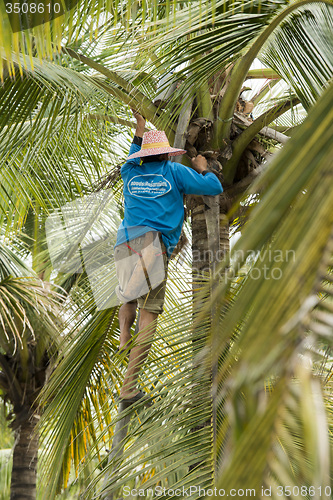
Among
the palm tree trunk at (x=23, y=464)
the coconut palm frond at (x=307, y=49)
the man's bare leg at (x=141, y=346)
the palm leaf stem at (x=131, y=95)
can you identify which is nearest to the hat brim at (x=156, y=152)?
the palm leaf stem at (x=131, y=95)

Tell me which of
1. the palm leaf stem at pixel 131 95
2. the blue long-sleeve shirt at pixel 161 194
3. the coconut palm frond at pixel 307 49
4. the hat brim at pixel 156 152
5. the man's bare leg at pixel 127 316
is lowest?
the man's bare leg at pixel 127 316

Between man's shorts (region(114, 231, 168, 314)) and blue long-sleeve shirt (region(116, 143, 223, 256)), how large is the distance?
0.18 feet

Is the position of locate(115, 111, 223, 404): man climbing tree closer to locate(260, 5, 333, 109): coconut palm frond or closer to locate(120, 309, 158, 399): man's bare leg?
locate(120, 309, 158, 399): man's bare leg

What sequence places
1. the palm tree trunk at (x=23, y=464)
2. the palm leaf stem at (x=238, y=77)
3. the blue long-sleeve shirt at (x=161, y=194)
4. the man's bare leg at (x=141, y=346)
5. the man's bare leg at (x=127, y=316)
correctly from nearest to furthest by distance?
the palm leaf stem at (x=238, y=77) < the man's bare leg at (x=141, y=346) < the blue long-sleeve shirt at (x=161, y=194) < the man's bare leg at (x=127, y=316) < the palm tree trunk at (x=23, y=464)

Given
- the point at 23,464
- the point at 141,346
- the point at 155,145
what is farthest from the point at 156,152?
the point at 23,464

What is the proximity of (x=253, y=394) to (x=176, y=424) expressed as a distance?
1.86 meters

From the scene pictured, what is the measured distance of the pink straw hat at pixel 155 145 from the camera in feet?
10.6

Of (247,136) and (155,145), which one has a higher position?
(247,136)

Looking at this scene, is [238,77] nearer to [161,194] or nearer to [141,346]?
[161,194]

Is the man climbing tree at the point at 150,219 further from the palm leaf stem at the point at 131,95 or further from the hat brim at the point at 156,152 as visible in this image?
the palm leaf stem at the point at 131,95

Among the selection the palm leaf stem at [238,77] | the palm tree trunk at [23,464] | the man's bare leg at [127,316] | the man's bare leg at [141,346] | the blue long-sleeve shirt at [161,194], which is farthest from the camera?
the palm tree trunk at [23,464]

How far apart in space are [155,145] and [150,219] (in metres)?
0.44

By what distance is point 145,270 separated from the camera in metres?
3.24


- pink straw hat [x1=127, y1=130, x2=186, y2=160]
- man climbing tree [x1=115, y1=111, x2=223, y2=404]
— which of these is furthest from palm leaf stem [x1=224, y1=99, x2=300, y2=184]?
pink straw hat [x1=127, y1=130, x2=186, y2=160]
